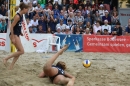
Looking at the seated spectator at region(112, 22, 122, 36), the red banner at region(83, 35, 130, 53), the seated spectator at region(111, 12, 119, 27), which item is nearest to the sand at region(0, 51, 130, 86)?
the red banner at region(83, 35, 130, 53)

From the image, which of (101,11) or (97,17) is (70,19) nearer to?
(97,17)

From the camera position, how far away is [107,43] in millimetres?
15641

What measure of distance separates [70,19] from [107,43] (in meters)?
2.40

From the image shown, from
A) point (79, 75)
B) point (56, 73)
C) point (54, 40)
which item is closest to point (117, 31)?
point (54, 40)

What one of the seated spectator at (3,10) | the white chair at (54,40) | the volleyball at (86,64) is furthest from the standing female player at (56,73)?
the seated spectator at (3,10)

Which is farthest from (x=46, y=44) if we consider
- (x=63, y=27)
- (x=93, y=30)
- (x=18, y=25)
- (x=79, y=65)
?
(x=18, y=25)

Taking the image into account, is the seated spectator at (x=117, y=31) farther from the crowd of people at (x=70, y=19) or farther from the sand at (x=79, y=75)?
the sand at (x=79, y=75)

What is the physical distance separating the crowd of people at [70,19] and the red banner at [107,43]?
344 millimetres

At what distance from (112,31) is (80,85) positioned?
30.0ft

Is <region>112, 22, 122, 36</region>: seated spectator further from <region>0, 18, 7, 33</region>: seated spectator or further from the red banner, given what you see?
<region>0, 18, 7, 33</region>: seated spectator

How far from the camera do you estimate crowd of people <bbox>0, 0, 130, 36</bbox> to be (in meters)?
16.4

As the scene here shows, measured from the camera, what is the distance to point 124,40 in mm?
15656

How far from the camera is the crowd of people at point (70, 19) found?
1641 centimetres

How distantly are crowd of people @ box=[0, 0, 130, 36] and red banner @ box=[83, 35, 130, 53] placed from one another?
0.34 metres
